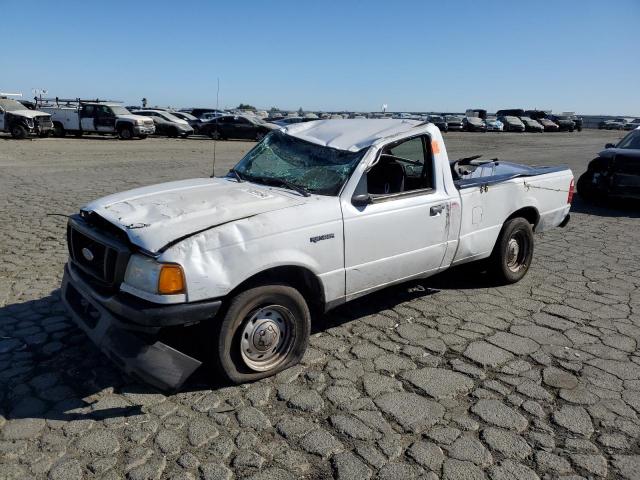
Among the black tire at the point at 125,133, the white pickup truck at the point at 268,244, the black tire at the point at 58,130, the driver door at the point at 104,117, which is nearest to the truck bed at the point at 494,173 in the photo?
the white pickup truck at the point at 268,244

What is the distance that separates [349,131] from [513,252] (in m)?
2.37

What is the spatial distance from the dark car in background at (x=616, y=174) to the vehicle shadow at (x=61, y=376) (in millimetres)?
7641

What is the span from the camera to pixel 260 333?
3.53 m

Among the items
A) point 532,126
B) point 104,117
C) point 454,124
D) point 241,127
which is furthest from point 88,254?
point 532,126

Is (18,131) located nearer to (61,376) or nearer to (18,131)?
(18,131)

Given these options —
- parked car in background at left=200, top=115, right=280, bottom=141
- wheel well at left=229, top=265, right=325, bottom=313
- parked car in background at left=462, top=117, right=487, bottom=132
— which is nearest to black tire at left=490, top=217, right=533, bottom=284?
wheel well at left=229, top=265, right=325, bottom=313

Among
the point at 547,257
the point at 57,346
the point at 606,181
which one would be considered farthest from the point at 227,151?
the point at 57,346

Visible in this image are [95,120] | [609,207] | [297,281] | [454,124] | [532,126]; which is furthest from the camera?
[532,126]

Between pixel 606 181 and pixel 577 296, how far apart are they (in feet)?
19.5

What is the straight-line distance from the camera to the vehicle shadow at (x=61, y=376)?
325cm

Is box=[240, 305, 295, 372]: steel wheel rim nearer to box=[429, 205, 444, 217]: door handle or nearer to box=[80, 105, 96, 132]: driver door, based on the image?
box=[429, 205, 444, 217]: door handle

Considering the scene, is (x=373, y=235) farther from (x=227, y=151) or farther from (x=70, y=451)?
(x=227, y=151)

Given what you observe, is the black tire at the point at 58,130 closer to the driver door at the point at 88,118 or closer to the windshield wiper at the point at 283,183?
the driver door at the point at 88,118

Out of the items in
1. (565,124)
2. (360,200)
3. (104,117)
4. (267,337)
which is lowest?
(267,337)
